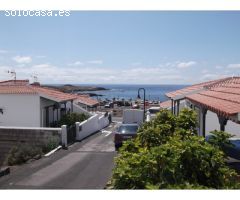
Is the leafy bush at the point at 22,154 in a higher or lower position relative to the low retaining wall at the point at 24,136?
lower

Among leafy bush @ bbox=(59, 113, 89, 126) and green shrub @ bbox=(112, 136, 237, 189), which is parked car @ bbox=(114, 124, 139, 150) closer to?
leafy bush @ bbox=(59, 113, 89, 126)

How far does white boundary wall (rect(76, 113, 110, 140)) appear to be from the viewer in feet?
77.7

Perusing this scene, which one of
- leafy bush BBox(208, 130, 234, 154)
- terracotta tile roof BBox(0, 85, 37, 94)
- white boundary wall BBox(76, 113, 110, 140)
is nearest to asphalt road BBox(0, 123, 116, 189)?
white boundary wall BBox(76, 113, 110, 140)

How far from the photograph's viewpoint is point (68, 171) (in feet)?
48.4

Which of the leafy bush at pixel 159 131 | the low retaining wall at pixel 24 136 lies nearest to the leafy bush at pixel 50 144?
the low retaining wall at pixel 24 136

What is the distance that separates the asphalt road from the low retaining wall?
49.4 inches

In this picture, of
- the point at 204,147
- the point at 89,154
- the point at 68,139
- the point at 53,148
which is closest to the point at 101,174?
the point at 89,154

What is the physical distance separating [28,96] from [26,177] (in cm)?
1187

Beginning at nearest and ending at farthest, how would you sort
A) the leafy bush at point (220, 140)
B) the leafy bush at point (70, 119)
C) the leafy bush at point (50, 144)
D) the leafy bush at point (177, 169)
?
the leafy bush at point (177, 169) → the leafy bush at point (220, 140) → the leafy bush at point (50, 144) → the leafy bush at point (70, 119)

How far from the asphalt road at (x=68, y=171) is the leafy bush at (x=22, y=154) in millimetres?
799

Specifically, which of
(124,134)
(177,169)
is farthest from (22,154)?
(177,169)

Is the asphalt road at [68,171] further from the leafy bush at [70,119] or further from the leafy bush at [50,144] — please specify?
the leafy bush at [70,119]

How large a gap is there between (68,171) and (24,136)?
6.30 metres

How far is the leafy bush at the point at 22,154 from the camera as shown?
58.7ft
